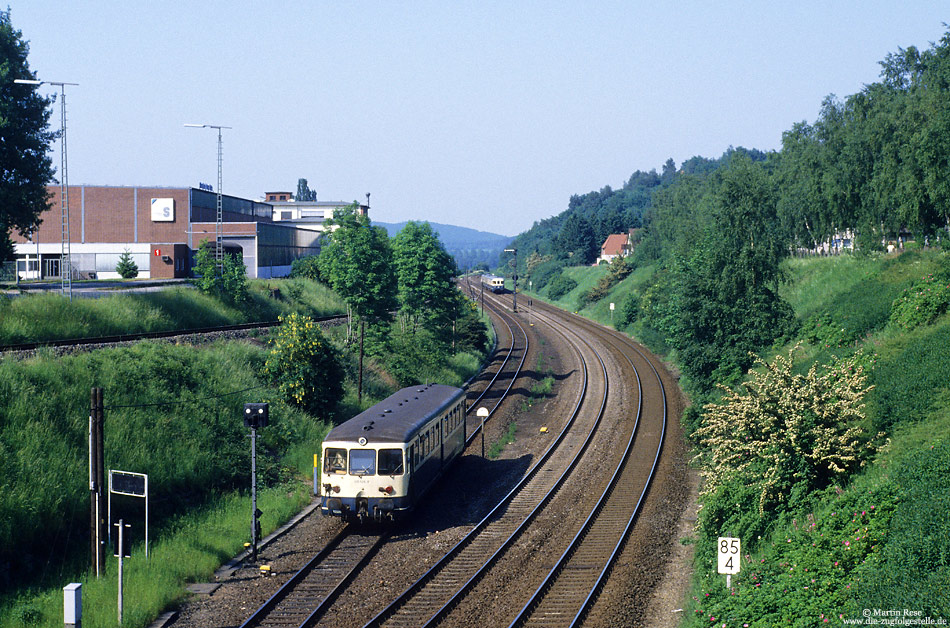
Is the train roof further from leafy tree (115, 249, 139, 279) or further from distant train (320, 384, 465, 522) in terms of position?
leafy tree (115, 249, 139, 279)

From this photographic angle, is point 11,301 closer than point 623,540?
No

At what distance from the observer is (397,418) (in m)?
22.5

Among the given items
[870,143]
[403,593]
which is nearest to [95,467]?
[403,593]

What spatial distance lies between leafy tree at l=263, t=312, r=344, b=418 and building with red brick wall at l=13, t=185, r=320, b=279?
37.7 meters

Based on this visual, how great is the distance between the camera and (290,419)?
29625 millimetres

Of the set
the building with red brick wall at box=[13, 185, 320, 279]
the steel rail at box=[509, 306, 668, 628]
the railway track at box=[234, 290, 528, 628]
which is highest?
the building with red brick wall at box=[13, 185, 320, 279]

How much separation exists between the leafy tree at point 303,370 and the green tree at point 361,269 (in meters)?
7.90

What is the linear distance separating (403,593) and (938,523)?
10.2m

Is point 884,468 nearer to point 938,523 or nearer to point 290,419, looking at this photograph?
point 938,523

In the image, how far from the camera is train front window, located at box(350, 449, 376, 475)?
67.3ft

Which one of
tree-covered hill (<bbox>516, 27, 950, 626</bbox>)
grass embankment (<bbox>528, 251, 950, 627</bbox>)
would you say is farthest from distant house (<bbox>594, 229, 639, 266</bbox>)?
grass embankment (<bbox>528, 251, 950, 627</bbox>)

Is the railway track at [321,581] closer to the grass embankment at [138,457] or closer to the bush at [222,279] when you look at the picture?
the grass embankment at [138,457]

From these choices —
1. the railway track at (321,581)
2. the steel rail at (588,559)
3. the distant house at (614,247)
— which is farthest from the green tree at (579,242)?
the railway track at (321,581)

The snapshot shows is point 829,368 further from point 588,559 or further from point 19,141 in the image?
point 19,141
